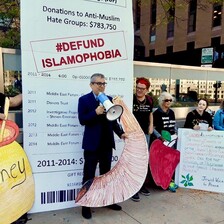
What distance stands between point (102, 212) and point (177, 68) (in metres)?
3.30

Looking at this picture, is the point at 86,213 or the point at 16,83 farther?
the point at 16,83

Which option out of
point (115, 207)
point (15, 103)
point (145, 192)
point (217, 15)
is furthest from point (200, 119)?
point (217, 15)

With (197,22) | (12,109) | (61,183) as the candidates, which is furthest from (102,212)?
(197,22)

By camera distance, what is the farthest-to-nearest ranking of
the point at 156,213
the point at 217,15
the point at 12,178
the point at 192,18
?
the point at 192,18
the point at 217,15
the point at 156,213
the point at 12,178

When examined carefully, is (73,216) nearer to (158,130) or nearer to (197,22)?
(158,130)

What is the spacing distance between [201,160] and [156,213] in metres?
1.28

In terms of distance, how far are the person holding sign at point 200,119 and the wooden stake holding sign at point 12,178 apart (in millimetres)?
2620

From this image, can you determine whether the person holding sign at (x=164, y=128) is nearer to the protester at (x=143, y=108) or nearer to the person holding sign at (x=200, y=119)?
the protester at (x=143, y=108)

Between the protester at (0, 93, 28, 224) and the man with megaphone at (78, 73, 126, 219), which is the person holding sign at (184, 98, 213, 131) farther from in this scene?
the protester at (0, 93, 28, 224)

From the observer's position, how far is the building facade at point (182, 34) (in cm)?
1877

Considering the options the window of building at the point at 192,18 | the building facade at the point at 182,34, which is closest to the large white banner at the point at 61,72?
the building facade at the point at 182,34

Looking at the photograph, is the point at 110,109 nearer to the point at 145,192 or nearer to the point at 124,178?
the point at 124,178

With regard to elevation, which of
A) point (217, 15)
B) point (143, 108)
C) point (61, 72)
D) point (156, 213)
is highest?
point (217, 15)

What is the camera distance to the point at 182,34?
71.6ft
